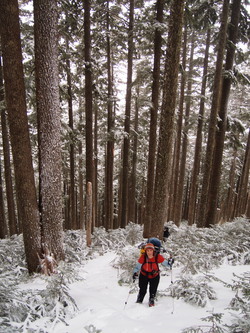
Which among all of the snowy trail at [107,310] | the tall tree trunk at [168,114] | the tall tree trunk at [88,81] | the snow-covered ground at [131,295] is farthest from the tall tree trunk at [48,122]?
the tall tree trunk at [88,81]

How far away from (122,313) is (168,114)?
5.27 meters

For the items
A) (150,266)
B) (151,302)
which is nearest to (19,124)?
(150,266)

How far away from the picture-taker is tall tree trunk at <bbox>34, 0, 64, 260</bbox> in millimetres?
5875

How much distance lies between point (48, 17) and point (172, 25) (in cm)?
→ 347

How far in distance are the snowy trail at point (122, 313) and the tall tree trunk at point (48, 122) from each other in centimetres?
176

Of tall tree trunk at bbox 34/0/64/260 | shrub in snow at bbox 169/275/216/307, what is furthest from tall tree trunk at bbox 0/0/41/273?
shrub in snow at bbox 169/275/216/307

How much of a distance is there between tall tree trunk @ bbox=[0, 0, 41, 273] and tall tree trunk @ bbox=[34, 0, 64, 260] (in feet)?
1.07

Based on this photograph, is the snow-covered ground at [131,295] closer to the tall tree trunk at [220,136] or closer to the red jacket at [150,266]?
the red jacket at [150,266]

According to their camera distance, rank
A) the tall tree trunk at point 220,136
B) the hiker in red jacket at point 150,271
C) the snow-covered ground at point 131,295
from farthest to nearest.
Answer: the tall tree trunk at point 220,136 → the hiker in red jacket at point 150,271 → the snow-covered ground at point 131,295

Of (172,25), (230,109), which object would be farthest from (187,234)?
(230,109)

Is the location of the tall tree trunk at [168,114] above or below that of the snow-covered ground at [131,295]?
above

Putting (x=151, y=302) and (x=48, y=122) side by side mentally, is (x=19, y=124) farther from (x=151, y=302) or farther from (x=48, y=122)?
(x=151, y=302)

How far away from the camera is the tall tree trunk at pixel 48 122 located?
5.87 metres

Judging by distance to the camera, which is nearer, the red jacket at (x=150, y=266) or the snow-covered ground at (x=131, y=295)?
the snow-covered ground at (x=131, y=295)
